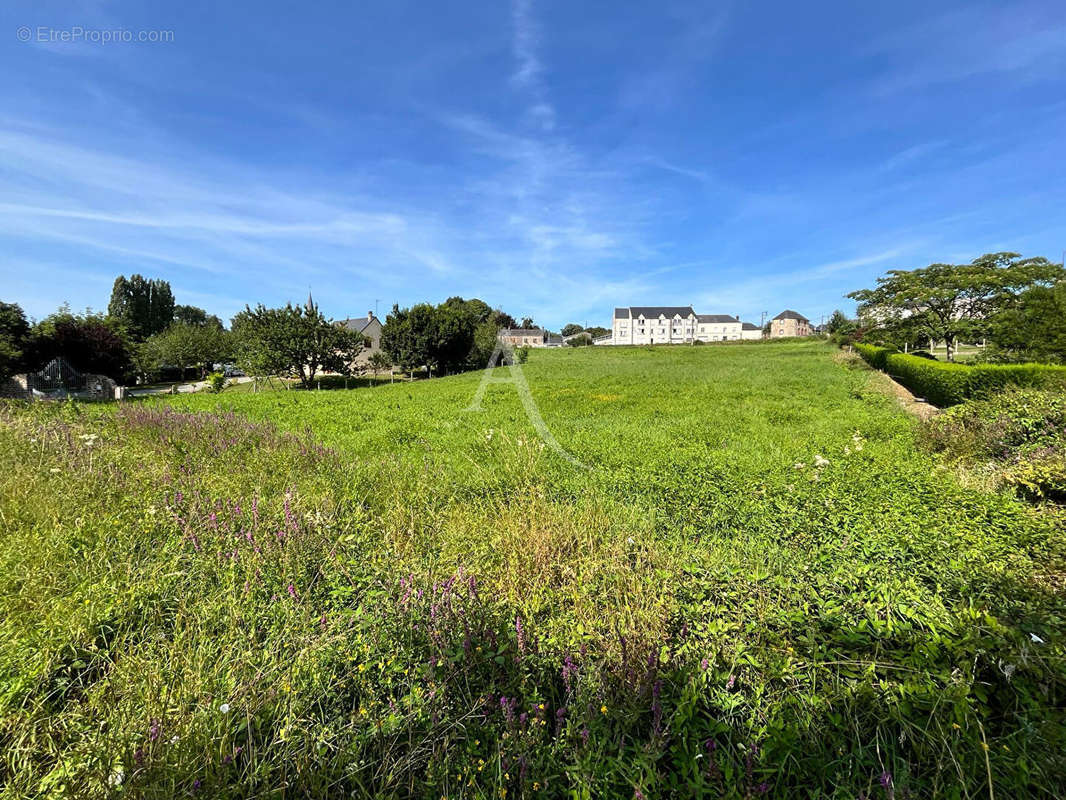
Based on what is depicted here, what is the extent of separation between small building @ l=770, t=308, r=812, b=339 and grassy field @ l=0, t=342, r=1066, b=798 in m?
125

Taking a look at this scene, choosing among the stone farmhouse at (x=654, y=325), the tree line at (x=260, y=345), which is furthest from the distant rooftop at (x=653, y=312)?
the tree line at (x=260, y=345)

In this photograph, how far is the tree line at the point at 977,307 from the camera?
564 inches

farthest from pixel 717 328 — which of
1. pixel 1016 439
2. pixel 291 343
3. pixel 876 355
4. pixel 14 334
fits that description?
pixel 14 334

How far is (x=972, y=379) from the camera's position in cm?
1152

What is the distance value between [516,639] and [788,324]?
427ft

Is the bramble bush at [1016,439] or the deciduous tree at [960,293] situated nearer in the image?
the bramble bush at [1016,439]

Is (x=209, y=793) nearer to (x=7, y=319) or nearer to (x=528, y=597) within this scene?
(x=528, y=597)

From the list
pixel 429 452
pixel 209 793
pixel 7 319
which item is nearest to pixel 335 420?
pixel 429 452

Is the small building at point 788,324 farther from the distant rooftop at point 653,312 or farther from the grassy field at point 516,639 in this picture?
the grassy field at point 516,639

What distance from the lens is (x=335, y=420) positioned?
37.3 feet

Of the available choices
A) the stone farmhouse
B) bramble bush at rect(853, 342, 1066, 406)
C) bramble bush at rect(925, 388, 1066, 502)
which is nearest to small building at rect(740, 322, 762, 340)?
the stone farmhouse

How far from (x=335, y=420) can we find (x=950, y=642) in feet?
39.1

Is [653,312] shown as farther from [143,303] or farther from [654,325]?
[143,303]

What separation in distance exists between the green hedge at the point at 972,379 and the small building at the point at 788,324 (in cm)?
10986
